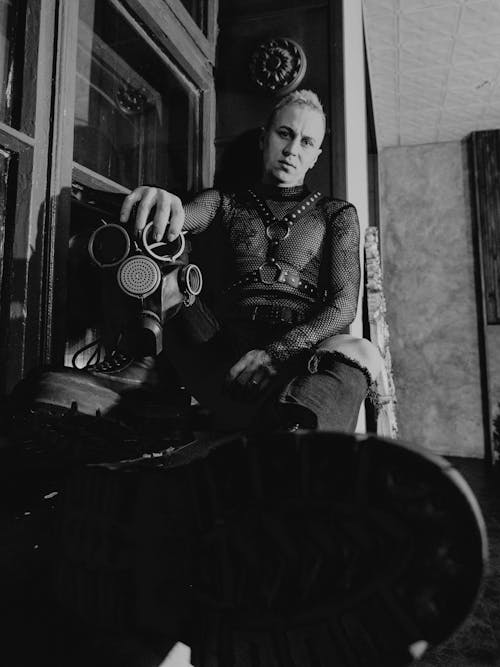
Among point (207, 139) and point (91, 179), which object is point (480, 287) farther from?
point (91, 179)

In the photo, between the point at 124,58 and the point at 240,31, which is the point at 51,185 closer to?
the point at 124,58

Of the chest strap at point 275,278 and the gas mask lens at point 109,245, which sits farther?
the chest strap at point 275,278

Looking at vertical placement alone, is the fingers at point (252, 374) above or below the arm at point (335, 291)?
below

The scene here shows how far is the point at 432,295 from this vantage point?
14.1 ft

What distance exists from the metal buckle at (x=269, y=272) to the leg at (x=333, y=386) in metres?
0.28

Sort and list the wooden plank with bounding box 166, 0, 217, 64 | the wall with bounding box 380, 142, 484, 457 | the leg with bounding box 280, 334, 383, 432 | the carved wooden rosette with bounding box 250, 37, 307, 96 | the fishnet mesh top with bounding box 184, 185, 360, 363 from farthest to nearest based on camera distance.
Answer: the wall with bounding box 380, 142, 484, 457 < the carved wooden rosette with bounding box 250, 37, 307, 96 < the wooden plank with bounding box 166, 0, 217, 64 < the fishnet mesh top with bounding box 184, 185, 360, 363 < the leg with bounding box 280, 334, 383, 432

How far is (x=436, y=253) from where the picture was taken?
4.34 metres

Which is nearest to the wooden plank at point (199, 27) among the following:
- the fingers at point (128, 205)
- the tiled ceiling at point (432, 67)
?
the fingers at point (128, 205)

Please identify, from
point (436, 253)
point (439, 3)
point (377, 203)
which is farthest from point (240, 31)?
point (436, 253)

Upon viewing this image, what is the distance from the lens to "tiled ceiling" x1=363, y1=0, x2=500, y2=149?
2.91 meters

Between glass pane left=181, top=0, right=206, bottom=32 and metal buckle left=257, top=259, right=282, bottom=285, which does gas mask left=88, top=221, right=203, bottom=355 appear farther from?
glass pane left=181, top=0, right=206, bottom=32

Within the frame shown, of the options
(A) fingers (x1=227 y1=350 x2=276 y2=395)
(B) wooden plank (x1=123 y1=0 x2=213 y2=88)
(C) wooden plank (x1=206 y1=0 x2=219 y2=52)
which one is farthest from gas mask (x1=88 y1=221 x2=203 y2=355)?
(C) wooden plank (x1=206 y1=0 x2=219 y2=52)

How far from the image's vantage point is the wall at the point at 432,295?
417cm

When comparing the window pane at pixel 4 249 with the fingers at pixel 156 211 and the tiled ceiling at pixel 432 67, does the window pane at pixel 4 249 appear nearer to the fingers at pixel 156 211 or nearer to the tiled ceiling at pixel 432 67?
the fingers at pixel 156 211
